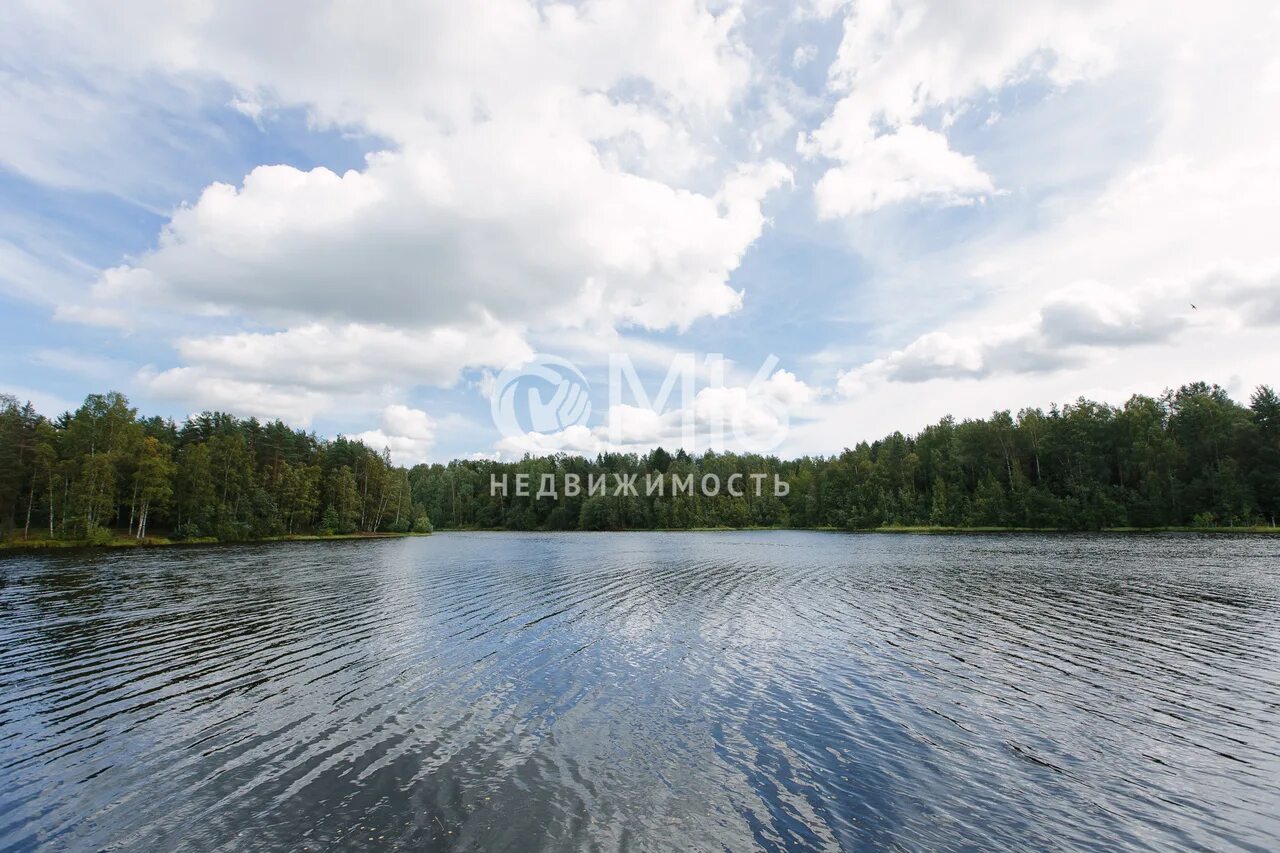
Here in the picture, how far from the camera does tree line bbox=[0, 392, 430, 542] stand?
77250 millimetres

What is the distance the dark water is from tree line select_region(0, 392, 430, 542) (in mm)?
61249

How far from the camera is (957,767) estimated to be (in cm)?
1272

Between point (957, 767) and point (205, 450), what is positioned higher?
point (205, 450)

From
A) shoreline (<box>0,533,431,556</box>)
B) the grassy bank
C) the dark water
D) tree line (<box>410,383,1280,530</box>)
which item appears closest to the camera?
the dark water

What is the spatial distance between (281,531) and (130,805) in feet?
378

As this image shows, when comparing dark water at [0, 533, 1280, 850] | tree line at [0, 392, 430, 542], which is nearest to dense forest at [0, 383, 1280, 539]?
tree line at [0, 392, 430, 542]

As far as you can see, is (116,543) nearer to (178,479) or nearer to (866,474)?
(178,479)

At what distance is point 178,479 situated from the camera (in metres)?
94.7

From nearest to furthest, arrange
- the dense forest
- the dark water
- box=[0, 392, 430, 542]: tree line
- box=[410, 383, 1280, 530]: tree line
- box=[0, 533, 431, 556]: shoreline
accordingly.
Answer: the dark water → box=[0, 533, 431, 556]: shoreline → box=[0, 392, 430, 542]: tree line → the dense forest → box=[410, 383, 1280, 530]: tree line

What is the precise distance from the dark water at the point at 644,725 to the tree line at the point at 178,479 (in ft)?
201

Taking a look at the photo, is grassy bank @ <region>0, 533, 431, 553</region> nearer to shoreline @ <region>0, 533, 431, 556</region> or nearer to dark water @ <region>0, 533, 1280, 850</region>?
shoreline @ <region>0, 533, 431, 556</region>

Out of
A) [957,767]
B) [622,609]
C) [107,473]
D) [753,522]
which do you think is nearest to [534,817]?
[957,767]

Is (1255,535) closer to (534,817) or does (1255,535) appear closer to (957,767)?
(957,767)

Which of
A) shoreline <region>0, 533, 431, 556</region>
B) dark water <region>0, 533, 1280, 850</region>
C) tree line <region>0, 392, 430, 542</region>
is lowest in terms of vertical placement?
shoreline <region>0, 533, 431, 556</region>
